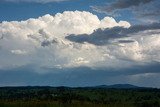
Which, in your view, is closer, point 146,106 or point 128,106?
point 128,106

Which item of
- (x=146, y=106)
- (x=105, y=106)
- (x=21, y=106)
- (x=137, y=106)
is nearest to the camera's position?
(x=21, y=106)

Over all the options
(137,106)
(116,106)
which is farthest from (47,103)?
(137,106)

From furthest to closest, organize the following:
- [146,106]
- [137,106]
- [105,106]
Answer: [146,106], [137,106], [105,106]

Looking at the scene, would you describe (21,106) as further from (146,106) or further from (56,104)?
(146,106)

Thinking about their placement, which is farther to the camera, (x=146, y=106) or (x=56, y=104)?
(x=146, y=106)

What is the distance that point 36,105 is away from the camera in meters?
57.0

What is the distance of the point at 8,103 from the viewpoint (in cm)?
5619

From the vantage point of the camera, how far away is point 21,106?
56125 millimetres

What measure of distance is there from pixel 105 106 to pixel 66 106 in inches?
231

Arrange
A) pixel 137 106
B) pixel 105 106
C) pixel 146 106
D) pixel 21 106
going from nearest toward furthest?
pixel 21 106 < pixel 105 106 < pixel 137 106 < pixel 146 106

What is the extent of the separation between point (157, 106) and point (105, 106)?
52.0 ft

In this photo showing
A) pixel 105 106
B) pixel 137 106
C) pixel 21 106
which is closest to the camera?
pixel 21 106

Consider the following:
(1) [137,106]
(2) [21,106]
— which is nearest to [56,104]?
(2) [21,106]

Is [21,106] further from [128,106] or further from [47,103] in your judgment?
[128,106]
